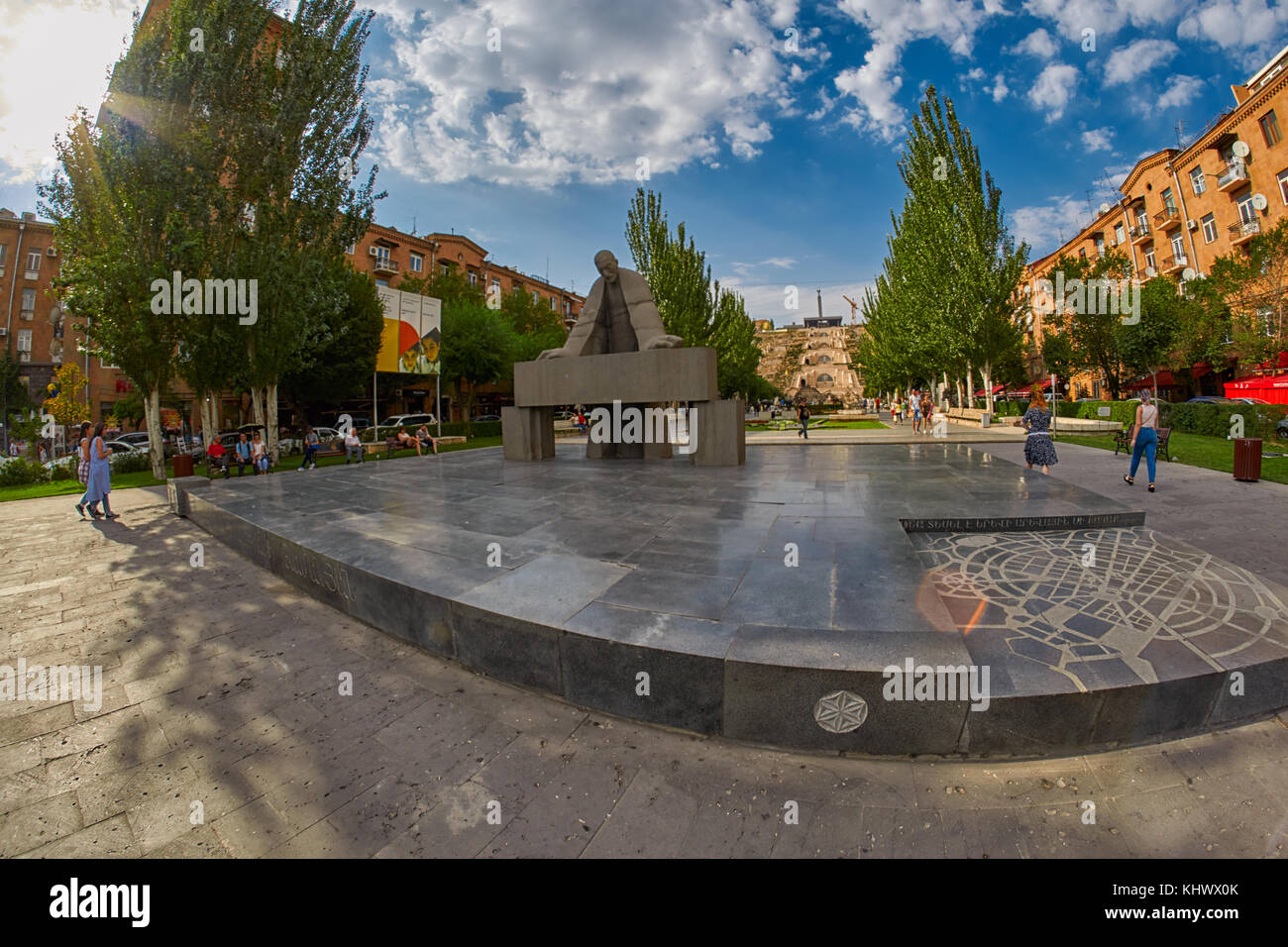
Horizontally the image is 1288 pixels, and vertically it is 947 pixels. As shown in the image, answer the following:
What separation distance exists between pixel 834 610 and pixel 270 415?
2239 centimetres

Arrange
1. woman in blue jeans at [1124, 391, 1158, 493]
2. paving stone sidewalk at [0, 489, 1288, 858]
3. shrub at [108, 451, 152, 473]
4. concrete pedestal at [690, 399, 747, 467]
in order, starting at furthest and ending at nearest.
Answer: shrub at [108, 451, 152, 473] < concrete pedestal at [690, 399, 747, 467] < woman in blue jeans at [1124, 391, 1158, 493] < paving stone sidewalk at [0, 489, 1288, 858]

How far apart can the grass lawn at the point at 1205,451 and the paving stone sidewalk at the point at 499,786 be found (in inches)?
424

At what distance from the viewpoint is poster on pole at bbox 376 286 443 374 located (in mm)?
20750

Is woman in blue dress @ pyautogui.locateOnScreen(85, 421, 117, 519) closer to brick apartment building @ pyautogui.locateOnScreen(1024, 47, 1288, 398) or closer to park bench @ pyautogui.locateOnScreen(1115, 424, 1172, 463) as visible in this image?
park bench @ pyautogui.locateOnScreen(1115, 424, 1172, 463)

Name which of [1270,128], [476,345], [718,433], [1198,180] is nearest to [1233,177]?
[1270,128]

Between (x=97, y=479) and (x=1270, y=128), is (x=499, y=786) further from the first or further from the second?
(x=1270, y=128)

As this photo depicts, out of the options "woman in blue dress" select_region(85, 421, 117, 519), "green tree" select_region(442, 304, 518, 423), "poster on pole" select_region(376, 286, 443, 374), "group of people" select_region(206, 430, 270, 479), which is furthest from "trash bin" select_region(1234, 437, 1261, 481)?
"green tree" select_region(442, 304, 518, 423)

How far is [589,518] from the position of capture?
638cm

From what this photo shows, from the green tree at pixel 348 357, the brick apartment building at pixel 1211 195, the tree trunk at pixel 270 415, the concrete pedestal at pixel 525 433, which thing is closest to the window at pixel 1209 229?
the brick apartment building at pixel 1211 195

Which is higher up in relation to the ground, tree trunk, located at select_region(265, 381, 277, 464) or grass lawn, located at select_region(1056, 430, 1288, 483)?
tree trunk, located at select_region(265, 381, 277, 464)

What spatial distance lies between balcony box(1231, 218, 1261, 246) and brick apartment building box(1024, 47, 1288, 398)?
0.05 meters
